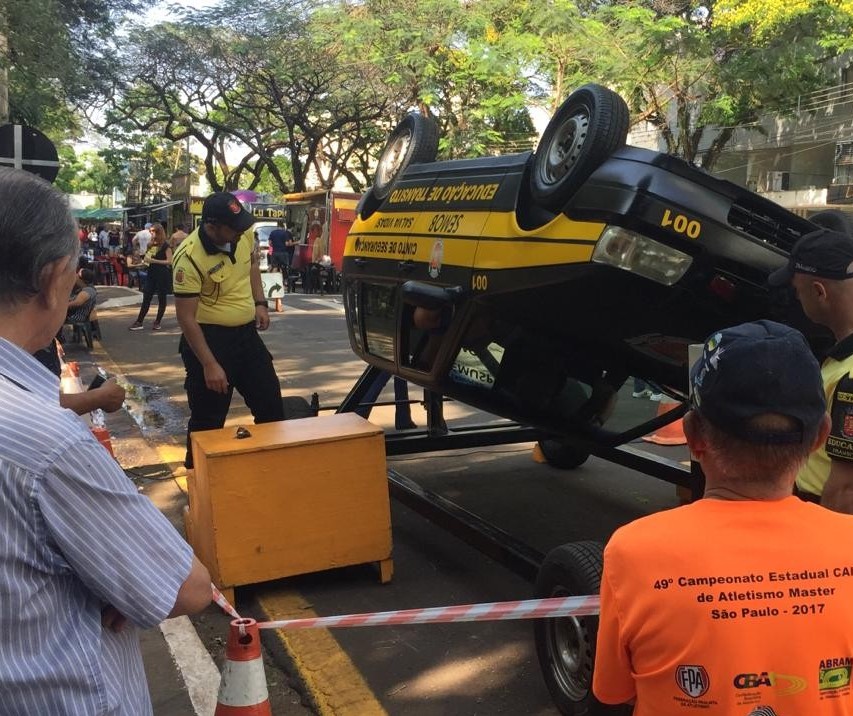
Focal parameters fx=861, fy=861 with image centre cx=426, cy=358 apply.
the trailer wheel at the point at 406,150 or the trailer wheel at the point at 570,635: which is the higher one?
the trailer wheel at the point at 406,150

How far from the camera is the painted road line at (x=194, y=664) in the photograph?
3.21 metres

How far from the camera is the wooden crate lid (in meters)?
3.88

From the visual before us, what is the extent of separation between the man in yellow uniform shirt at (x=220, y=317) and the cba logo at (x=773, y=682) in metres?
3.85

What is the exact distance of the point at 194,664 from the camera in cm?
347

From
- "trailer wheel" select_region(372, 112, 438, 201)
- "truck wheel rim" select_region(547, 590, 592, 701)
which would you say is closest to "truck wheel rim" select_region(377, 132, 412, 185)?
"trailer wheel" select_region(372, 112, 438, 201)

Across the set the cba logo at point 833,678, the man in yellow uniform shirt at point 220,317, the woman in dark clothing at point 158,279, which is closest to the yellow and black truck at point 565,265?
the man in yellow uniform shirt at point 220,317

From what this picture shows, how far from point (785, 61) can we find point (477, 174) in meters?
20.5

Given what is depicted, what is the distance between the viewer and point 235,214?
4.88 m

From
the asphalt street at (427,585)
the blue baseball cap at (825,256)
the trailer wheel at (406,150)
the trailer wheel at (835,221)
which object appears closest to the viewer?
the blue baseball cap at (825,256)

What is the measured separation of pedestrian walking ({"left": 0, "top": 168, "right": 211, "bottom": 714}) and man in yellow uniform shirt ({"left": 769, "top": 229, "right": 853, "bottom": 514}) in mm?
1633

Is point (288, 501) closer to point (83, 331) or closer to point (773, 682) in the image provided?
point (773, 682)

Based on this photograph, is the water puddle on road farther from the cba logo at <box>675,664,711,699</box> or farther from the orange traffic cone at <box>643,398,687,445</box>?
the cba logo at <box>675,664,711,699</box>

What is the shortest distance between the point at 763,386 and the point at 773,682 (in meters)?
0.46

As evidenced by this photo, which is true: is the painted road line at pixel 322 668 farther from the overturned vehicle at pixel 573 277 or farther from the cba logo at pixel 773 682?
the cba logo at pixel 773 682
